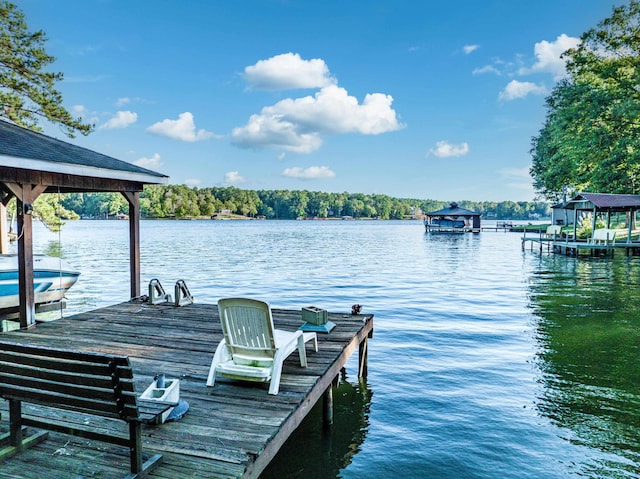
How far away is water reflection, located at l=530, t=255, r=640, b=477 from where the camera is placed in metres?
5.55

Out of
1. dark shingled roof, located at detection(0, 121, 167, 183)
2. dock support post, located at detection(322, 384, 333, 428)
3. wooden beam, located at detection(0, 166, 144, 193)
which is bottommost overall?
dock support post, located at detection(322, 384, 333, 428)

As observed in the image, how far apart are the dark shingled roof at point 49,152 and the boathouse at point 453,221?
5796 cm

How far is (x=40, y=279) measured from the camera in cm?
1123

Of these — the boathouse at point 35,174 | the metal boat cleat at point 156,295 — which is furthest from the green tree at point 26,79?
the metal boat cleat at point 156,295

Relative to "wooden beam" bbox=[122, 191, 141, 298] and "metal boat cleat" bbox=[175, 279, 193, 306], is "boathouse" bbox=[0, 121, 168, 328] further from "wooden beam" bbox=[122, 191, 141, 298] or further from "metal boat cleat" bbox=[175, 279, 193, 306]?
"metal boat cleat" bbox=[175, 279, 193, 306]

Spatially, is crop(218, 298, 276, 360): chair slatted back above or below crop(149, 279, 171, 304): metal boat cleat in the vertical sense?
above

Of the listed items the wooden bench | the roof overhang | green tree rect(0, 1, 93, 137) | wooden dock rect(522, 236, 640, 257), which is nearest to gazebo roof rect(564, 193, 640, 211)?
wooden dock rect(522, 236, 640, 257)

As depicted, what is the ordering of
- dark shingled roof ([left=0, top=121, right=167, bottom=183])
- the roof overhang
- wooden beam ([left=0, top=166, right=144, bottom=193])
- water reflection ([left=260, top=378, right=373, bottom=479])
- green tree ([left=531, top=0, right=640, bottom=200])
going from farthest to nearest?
1. green tree ([left=531, top=0, right=640, bottom=200])
2. wooden beam ([left=0, top=166, right=144, bottom=193])
3. dark shingled roof ([left=0, top=121, right=167, bottom=183])
4. the roof overhang
5. water reflection ([left=260, top=378, right=373, bottom=479])

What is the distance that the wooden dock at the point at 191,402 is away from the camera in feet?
10.9

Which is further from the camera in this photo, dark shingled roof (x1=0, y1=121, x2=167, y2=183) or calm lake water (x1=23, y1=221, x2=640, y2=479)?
dark shingled roof (x1=0, y1=121, x2=167, y2=183)

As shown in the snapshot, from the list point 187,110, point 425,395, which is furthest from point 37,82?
point 187,110

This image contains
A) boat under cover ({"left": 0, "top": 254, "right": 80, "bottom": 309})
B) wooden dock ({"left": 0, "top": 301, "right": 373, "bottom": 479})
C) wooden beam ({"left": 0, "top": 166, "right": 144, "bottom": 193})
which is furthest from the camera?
boat under cover ({"left": 0, "top": 254, "right": 80, "bottom": 309})

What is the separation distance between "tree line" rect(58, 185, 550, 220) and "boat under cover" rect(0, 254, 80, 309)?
4441 inches

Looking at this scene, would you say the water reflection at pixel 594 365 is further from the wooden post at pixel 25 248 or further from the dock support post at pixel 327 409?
the wooden post at pixel 25 248
